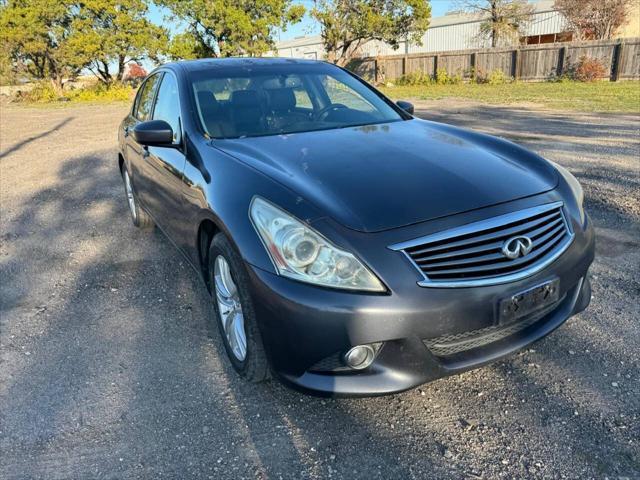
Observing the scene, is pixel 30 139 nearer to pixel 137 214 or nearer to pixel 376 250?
pixel 137 214

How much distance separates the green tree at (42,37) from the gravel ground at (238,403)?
28.6 metres

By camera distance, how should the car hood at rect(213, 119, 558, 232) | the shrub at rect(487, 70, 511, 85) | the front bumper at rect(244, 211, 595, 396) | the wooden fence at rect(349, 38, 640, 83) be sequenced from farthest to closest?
the shrub at rect(487, 70, 511, 85) < the wooden fence at rect(349, 38, 640, 83) < the car hood at rect(213, 119, 558, 232) < the front bumper at rect(244, 211, 595, 396)

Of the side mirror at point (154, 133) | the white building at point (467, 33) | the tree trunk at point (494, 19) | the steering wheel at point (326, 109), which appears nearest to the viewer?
the side mirror at point (154, 133)

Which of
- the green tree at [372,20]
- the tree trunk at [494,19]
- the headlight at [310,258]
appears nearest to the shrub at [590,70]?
the green tree at [372,20]

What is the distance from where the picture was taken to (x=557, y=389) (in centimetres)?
244

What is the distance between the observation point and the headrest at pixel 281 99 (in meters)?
3.49

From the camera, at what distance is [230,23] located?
27578mm

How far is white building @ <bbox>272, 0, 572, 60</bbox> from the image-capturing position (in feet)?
117

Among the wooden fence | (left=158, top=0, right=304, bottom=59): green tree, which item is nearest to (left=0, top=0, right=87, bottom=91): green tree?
(left=158, top=0, right=304, bottom=59): green tree

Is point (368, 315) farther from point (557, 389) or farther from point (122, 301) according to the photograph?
point (122, 301)

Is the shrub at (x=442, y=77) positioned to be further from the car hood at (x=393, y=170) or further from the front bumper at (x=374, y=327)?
the front bumper at (x=374, y=327)

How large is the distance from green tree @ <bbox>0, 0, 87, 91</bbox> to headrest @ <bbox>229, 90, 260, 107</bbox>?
29.4 metres

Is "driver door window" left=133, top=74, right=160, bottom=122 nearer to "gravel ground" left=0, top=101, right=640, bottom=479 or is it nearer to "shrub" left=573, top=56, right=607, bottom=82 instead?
"gravel ground" left=0, top=101, right=640, bottom=479

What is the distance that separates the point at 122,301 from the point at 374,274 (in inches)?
92.1
